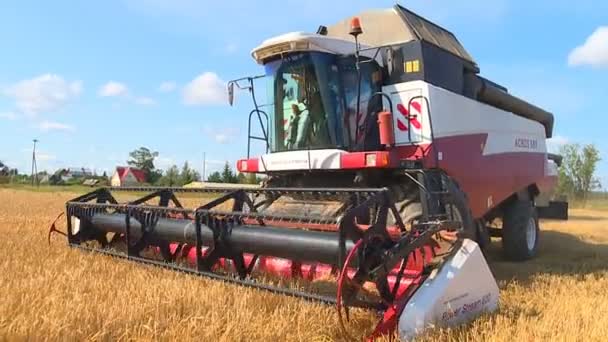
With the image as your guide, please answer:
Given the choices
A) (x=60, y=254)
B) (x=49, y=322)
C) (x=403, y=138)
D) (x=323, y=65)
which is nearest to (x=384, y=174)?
(x=403, y=138)

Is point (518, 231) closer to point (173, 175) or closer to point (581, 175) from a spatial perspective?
point (581, 175)

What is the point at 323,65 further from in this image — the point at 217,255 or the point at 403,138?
the point at 217,255

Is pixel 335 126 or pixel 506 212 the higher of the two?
pixel 335 126

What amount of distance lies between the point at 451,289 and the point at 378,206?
2.05 feet

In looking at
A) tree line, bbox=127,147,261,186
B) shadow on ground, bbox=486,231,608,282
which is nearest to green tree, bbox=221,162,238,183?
tree line, bbox=127,147,261,186

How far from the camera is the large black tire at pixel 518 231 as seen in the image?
21.3 feet

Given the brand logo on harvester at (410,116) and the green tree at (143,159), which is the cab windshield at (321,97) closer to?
the brand logo on harvester at (410,116)

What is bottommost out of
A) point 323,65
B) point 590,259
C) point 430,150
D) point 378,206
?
point 590,259

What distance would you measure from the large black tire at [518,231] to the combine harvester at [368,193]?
0.02 m

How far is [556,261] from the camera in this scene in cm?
651

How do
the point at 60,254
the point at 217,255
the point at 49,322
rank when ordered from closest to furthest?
the point at 49,322
the point at 217,255
the point at 60,254

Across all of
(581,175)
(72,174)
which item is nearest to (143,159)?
(72,174)

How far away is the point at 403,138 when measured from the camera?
5.11m

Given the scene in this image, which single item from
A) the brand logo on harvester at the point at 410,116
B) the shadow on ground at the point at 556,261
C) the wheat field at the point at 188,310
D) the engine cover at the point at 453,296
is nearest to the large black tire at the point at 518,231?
the shadow on ground at the point at 556,261
